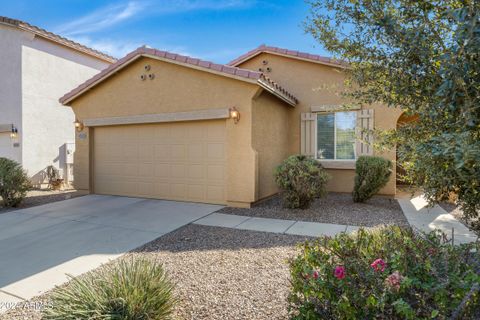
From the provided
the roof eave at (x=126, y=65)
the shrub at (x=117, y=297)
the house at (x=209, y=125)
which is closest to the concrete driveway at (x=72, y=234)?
the house at (x=209, y=125)

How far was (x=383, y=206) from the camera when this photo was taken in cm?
829

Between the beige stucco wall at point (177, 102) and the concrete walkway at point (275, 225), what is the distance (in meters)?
1.22

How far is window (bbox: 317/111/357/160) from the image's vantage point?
33.2 feet

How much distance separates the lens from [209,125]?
868 centimetres

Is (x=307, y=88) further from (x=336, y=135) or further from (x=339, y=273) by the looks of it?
(x=339, y=273)

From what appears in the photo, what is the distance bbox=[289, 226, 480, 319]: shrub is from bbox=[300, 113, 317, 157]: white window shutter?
26.9 ft

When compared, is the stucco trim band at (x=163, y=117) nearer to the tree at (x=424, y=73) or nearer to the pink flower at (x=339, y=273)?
the tree at (x=424, y=73)

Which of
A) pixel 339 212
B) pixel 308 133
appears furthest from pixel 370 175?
pixel 308 133

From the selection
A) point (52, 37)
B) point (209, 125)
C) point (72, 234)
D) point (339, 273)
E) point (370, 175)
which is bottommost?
point (72, 234)

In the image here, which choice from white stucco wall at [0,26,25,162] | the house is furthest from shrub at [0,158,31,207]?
white stucco wall at [0,26,25,162]

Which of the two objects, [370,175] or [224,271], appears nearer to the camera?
[224,271]

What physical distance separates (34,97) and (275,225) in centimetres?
1303

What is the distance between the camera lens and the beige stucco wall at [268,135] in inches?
329

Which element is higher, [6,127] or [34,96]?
[34,96]
